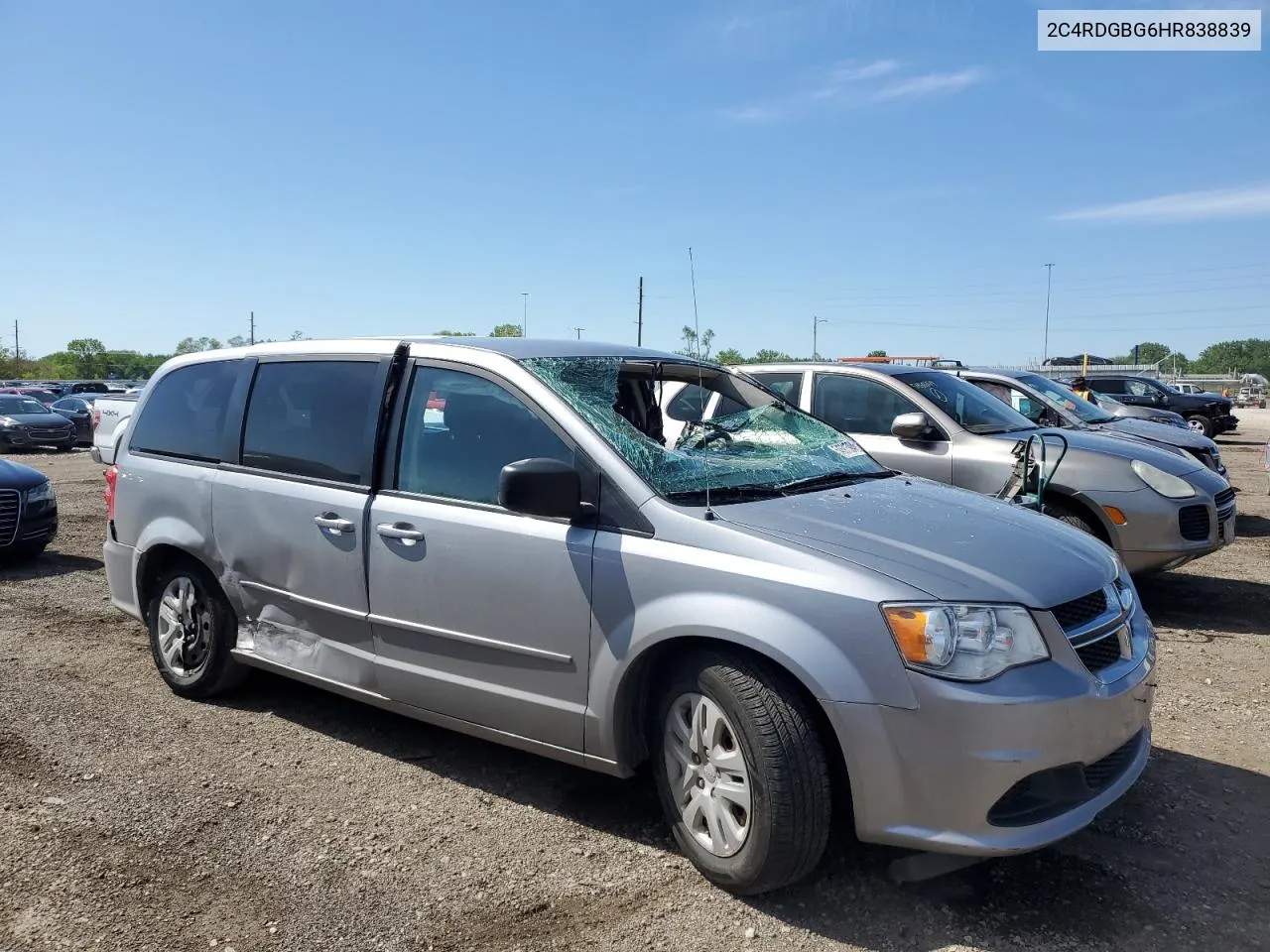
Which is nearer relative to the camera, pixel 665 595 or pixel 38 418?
pixel 665 595

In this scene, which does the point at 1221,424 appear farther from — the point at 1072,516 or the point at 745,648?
the point at 745,648

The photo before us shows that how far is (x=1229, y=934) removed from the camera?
288 cm

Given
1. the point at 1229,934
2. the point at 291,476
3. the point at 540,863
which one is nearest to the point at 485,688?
the point at 540,863

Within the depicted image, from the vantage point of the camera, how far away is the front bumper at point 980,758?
107 inches

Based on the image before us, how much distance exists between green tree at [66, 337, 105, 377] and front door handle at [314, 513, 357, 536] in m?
121

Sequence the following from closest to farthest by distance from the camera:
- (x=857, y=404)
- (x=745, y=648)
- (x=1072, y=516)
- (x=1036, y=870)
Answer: (x=745, y=648)
(x=1036, y=870)
(x=1072, y=516)
(x=857, y=404)

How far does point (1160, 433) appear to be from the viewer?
922 cm

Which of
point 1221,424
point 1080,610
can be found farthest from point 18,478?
point 1221,424

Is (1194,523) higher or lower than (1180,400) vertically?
lower

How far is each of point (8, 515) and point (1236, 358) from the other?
155 metres

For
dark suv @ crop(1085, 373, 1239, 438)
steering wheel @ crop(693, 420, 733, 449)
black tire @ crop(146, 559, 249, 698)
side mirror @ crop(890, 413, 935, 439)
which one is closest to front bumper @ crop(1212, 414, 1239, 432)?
dark suv @ crop(1085, 373, 1239, 438)

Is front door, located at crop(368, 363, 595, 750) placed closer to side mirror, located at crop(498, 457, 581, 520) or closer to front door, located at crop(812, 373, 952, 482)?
side mirror, located at crop(498, 457, 581, 520)

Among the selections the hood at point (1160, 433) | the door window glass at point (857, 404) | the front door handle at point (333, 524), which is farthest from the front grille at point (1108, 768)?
the hood at point (1160, 433)

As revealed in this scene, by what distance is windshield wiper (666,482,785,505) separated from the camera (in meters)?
3.36
